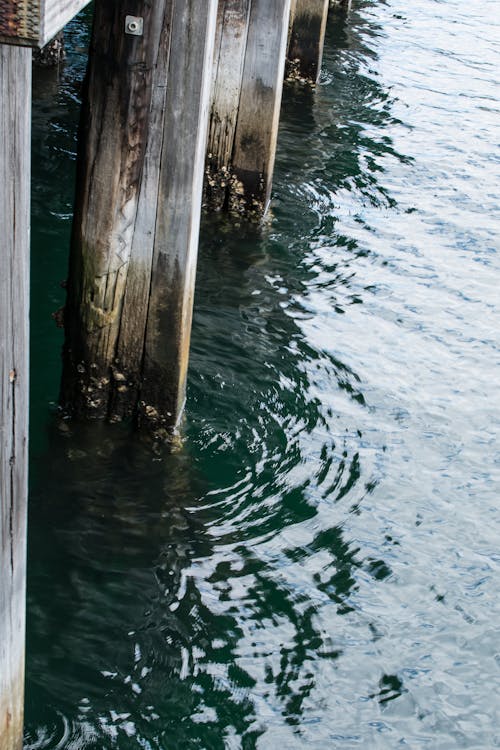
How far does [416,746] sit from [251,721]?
2.14ft

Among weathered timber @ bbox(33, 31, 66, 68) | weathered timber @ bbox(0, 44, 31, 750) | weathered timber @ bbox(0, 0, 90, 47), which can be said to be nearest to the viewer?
weathered timber @ bbox(0, 0, 90, 47)

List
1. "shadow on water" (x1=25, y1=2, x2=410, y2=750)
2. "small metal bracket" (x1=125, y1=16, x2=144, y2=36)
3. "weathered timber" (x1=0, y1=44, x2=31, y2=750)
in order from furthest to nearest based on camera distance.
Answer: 1. "small metal bracket" (x1=125, y1=16, x2=144, y2=36)
2. "shadow on water" (x1=25, y1=2, x2=410, y2=750)
3. "weathered timber" (x1=0, y1=44, x2=31, y2=750)

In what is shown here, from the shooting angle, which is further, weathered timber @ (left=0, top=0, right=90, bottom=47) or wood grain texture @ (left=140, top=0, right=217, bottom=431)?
wood grain texture @ (left=140, top=0, right=217, bottom=431)

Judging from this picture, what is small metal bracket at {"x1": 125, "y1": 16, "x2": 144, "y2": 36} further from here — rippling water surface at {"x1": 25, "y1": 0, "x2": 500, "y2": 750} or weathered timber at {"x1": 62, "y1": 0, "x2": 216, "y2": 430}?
rippling water surface at {"x1": 25, "y1": 0, "x2": 500, "y2": 750}

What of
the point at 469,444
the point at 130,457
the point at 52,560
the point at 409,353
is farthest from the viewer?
the point at 409,353

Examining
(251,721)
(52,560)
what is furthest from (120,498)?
(251,721)

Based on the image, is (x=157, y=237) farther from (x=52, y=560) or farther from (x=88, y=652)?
(x=88, y=652)

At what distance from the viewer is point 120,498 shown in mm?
4875

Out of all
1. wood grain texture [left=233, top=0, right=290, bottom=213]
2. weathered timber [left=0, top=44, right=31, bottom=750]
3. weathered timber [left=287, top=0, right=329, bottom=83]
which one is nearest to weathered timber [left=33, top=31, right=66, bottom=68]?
weathered timber [left=287, top=0, right=329, bottom=83]

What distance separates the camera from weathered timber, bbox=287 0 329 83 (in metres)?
10.8

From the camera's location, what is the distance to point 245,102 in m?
7.43

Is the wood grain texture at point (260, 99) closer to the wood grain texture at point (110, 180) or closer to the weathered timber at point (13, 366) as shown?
the wood grain texture at point (110, 180)

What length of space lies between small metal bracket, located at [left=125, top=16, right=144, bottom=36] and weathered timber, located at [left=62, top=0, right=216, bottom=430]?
0.07ft

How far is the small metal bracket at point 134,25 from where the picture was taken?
4.31 metres
